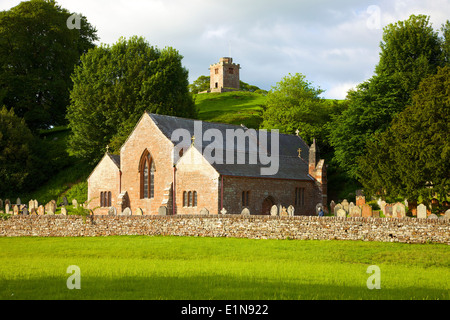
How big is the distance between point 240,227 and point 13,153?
43.0 meters

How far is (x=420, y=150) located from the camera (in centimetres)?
3753

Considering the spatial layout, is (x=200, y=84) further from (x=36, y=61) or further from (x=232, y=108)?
(x=36, y=61)

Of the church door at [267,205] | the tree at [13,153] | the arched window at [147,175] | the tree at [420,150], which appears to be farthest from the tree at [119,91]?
the tree at [420,150]

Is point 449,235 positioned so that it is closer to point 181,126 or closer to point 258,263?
point 258,263

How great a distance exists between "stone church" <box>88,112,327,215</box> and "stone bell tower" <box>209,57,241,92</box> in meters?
83.4

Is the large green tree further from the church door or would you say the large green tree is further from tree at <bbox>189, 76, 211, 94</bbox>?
tree at <bbox>189, 76, 211, 94</bbox>

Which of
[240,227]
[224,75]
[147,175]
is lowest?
[240,227]

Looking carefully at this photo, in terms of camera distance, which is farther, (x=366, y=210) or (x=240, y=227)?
(x=366, y=210)

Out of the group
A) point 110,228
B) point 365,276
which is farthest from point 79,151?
point 365,276

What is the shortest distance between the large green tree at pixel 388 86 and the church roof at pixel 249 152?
4.29 metres

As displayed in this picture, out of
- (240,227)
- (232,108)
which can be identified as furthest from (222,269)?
(232,108)

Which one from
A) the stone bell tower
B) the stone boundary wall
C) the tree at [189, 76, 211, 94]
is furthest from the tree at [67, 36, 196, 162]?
the tree at [189, 76, 211, 94]

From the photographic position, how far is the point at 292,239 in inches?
1180

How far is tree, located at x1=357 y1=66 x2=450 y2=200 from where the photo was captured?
37.1m
